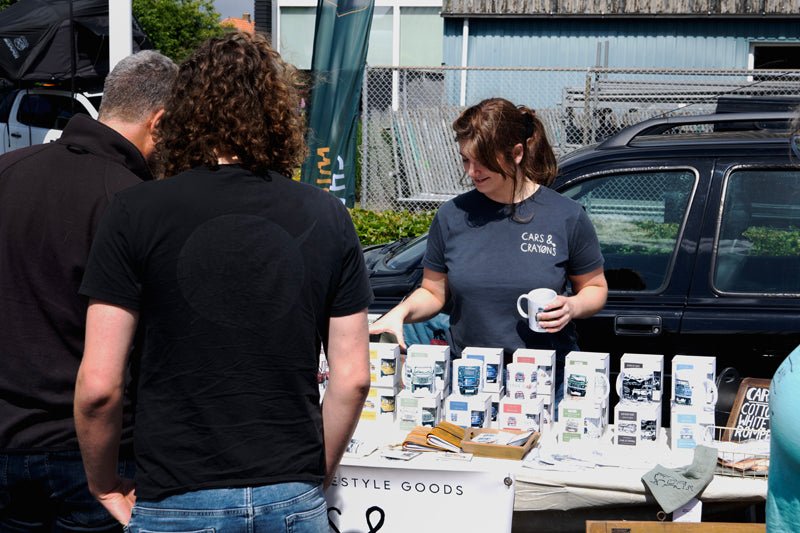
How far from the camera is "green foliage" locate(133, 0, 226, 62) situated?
23.8 m

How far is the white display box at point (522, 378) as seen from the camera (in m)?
3.46

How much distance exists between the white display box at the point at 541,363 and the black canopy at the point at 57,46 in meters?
12.0

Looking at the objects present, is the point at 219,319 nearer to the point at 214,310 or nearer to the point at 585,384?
the point at 214,310

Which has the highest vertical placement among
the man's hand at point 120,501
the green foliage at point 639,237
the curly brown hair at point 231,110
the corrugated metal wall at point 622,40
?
the corrugated metal wall at point 622,40

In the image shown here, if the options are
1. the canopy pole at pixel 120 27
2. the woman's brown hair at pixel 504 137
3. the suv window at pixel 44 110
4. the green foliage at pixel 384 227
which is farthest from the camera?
the suv window at pixel 44 110

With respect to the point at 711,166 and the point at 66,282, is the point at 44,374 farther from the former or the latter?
the point at 711,166

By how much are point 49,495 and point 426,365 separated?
4.72 feet

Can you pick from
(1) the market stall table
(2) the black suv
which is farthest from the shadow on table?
(2) the black suv

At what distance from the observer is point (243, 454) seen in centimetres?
211

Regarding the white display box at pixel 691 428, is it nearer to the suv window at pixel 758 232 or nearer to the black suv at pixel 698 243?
the black suv at pixel 698 243

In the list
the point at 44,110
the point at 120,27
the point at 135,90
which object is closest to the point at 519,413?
the point at 135,90

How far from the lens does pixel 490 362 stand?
353 cm

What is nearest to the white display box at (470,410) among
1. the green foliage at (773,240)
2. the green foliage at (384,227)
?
the green foliage at (773,240)

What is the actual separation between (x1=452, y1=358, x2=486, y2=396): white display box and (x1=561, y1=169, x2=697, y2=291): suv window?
1.11 meters
